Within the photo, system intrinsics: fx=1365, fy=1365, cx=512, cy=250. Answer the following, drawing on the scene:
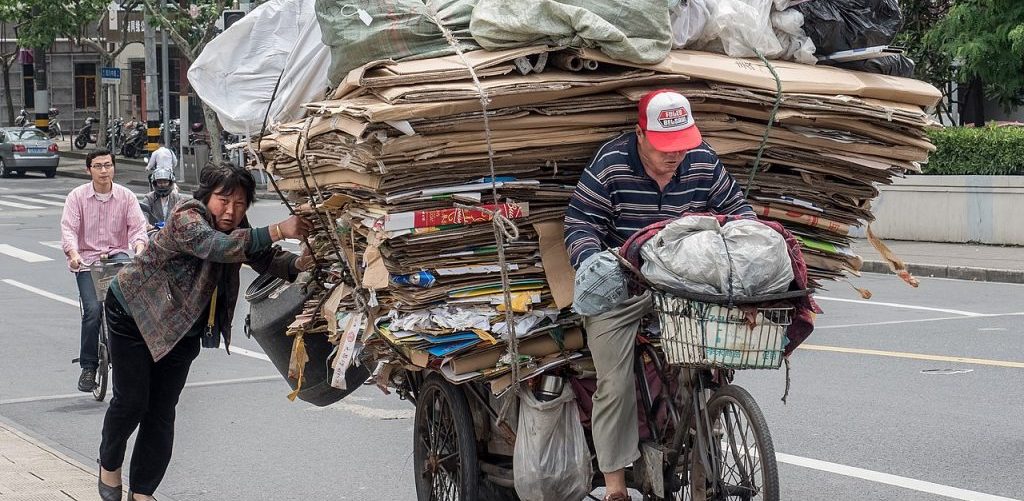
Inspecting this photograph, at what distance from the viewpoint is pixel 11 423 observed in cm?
836

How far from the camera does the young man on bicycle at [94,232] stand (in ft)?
31.7

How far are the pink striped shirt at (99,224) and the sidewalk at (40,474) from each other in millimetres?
2331

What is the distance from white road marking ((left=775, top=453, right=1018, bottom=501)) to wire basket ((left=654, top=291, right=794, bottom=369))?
7.34 ft

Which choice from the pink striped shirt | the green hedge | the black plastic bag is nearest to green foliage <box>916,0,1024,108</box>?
the green hedge

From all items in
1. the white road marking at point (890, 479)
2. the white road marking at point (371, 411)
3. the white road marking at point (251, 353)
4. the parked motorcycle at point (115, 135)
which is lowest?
the parked motorcycle at point (115, 135)

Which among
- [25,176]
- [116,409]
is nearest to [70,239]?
[116,409]

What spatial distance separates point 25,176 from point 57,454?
37.6m

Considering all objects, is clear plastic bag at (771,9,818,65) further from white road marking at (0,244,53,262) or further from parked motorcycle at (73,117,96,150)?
parked motorcycle at (73,117,96,150)

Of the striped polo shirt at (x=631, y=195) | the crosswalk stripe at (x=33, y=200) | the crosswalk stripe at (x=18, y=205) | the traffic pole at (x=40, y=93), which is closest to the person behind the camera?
the striped polo shirt at (x=631, y=195)

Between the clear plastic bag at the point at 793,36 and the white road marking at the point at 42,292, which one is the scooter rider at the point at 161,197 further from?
the clear plastic bag at the point at 793,36

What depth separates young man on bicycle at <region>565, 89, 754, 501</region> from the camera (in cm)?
476

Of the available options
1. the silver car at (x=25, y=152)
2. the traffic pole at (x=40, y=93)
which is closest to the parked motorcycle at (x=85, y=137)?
the traffic pole at (x=40, y=93)

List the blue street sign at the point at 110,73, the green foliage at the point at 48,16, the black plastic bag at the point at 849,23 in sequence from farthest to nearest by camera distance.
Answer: the green foliage at the point at 48,16 → the blue street sign at the point at 110,73 → the black plastic bag at the point at 849,23

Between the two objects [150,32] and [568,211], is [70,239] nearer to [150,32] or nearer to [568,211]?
[568,211]
